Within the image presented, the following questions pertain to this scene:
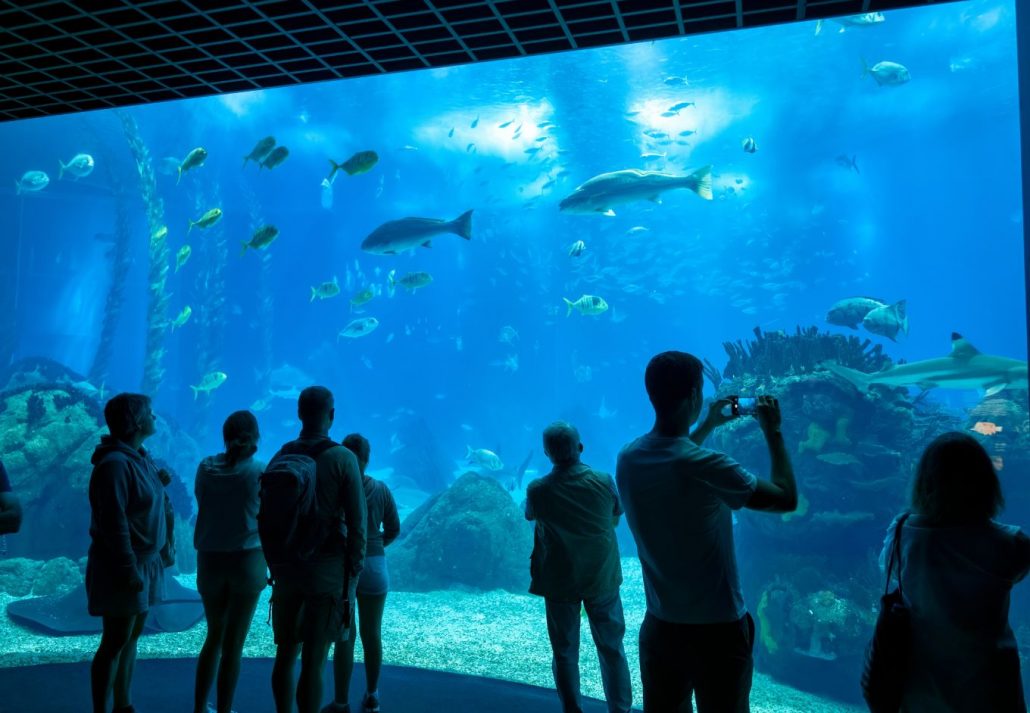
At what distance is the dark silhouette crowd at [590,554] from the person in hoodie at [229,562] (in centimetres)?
1

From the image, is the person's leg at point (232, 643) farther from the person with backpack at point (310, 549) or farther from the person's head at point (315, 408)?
the person's head at point (315, 408)

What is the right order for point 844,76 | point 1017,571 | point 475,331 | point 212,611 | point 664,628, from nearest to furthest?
point 1017,571 < point 664,628 < point 212,611 < point 844,76 < point 475,331

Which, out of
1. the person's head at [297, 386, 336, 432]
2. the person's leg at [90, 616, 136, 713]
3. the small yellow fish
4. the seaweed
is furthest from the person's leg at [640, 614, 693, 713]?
the small yellow fish

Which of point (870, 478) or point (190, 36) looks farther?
point (870, 478)

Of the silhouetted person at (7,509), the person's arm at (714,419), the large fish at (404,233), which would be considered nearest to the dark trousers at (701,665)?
the person's arm at (714,419)

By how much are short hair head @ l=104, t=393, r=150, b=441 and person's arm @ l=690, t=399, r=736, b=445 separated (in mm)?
2784

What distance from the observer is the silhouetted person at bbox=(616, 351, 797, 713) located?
6.46 ft

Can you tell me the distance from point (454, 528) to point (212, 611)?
25.8 feet

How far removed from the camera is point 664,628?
2.06m

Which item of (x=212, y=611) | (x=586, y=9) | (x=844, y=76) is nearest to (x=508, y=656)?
(x=212, y=611)

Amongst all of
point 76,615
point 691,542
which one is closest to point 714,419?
point 691,542

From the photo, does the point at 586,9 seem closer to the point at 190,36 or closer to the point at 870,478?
the point at 190,36

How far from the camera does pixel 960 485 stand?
5.96ft

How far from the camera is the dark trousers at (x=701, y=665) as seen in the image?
198 centimetres
